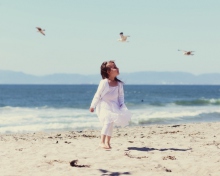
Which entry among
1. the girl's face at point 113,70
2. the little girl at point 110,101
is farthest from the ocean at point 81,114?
the girl's face at point 113,70

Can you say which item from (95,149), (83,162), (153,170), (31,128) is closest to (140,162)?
(153,170)

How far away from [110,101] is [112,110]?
214mm

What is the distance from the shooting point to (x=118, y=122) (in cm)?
816

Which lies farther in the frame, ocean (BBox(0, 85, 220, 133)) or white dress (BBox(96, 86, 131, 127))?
ocean (BBox(0, 85, 220, 133))

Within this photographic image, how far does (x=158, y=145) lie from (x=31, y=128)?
9.74 m

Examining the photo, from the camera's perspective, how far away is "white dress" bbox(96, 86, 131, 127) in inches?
322

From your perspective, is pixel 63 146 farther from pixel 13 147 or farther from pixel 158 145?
pixel 158 145

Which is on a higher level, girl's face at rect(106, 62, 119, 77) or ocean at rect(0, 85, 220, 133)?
girl's face at rect(106, 62, 119, 77)

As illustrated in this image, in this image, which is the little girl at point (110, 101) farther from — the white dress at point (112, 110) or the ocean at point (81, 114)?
the ocean at point (81, 114)

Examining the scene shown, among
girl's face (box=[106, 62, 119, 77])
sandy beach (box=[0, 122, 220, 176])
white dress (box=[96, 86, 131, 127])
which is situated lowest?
sandy beach (box=[0, 122, 220, 176])

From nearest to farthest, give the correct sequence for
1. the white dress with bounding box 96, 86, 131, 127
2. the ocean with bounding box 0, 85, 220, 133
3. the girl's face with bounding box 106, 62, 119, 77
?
the white dress with bounding box 96, 86, 131, 127 → the girl's face with bounding box 106, 62, 119, 77 → the ocean with bounding box 0, 85, 220, 133

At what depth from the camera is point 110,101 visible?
8.35 metres

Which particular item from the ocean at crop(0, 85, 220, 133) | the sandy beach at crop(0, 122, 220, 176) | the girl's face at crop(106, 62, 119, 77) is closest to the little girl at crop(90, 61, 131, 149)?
the girl's face at crop(106, 62, 119, 77)

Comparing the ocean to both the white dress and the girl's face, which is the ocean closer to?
the white dress
